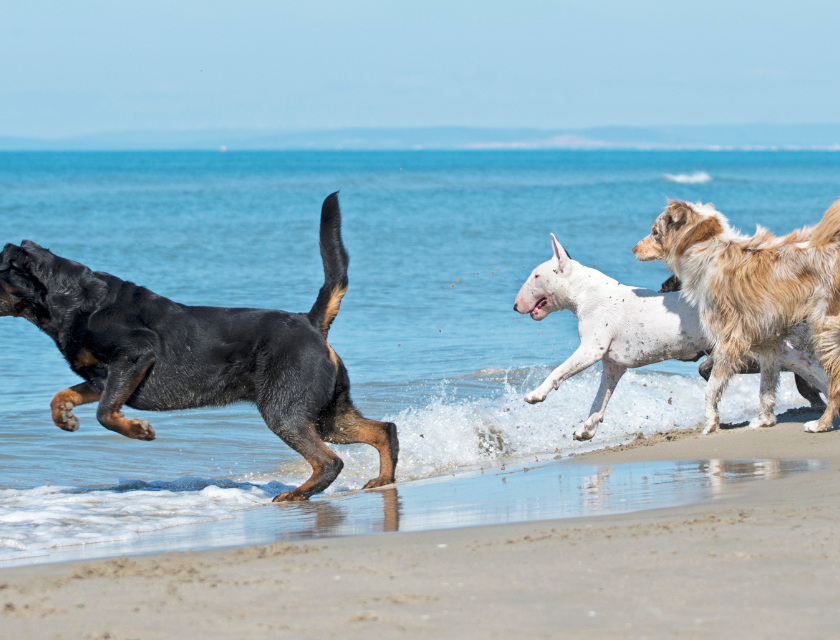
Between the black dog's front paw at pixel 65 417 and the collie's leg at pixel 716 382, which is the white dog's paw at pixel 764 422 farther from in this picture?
the black dog's front paw at pixel 65 417

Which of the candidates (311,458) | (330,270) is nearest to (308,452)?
(311,458)

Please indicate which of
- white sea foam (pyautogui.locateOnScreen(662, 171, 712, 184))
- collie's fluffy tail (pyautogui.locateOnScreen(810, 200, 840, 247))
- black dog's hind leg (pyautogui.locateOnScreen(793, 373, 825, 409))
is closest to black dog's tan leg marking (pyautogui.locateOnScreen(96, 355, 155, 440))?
collie's fluffy tail (pyautogui.locateOnScreen(810, 200, 840, 247))

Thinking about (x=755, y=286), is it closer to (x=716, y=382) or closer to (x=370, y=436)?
(x=716, y=382)

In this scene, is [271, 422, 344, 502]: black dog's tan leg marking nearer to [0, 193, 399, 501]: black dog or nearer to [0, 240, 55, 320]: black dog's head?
[0, 193, 399, 501]: black dog

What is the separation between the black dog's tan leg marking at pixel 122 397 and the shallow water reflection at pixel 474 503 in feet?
1.69

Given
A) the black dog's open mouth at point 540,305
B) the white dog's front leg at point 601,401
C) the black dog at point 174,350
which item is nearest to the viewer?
the black dog at point 174,350

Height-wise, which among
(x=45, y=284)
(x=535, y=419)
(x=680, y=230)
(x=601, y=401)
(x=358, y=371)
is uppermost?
(x=680, y=230)

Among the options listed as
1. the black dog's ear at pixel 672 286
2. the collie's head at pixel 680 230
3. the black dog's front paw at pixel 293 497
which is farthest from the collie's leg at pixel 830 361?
the black dog's front paw at pixel 293 497

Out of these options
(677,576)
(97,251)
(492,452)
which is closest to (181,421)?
(492,452)

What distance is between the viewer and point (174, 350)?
19.9 ft

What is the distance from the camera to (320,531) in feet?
15.3

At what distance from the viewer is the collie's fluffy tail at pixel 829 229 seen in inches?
249

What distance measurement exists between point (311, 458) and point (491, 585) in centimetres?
310

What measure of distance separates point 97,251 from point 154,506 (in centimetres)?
1958
